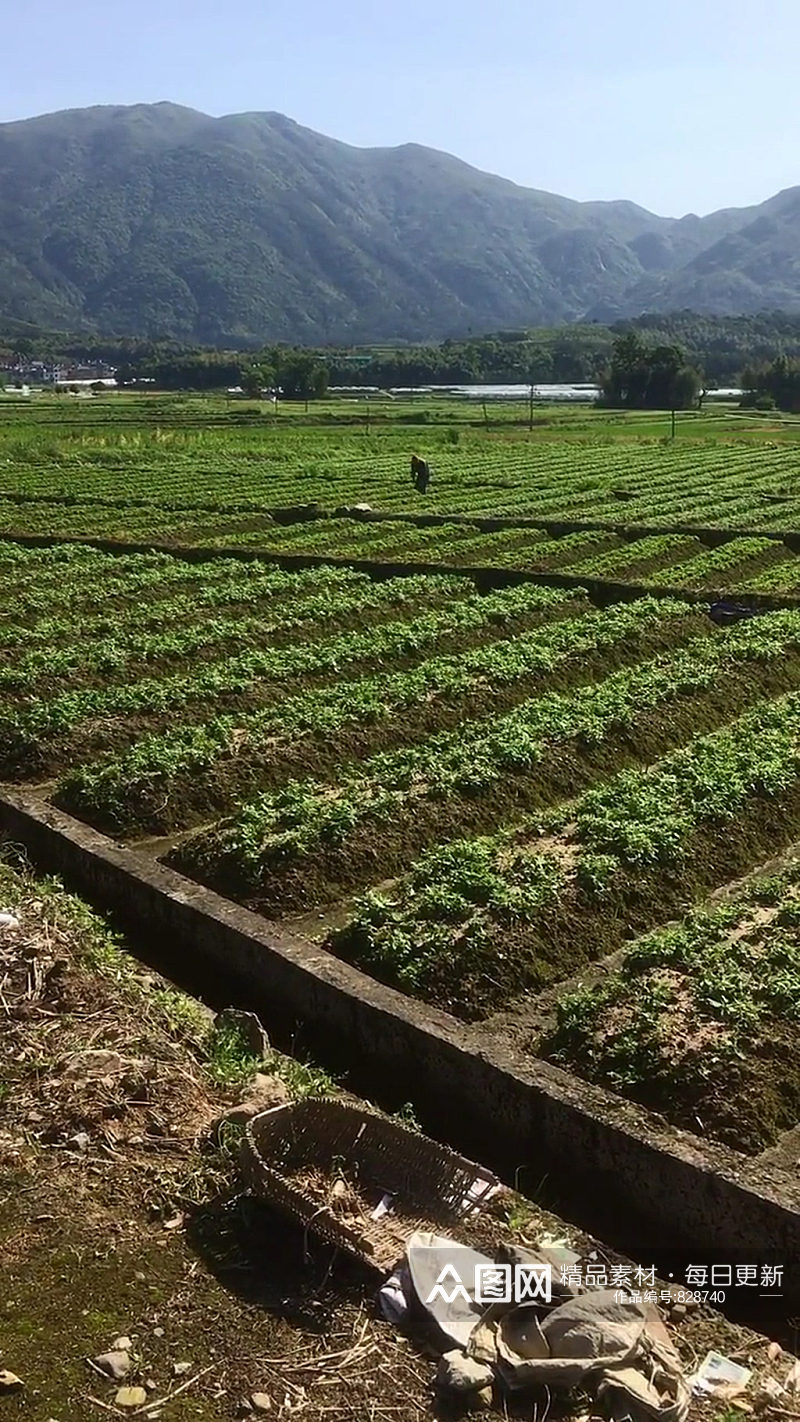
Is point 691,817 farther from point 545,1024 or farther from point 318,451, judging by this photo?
point 318,451

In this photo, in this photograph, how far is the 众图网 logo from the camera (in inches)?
213

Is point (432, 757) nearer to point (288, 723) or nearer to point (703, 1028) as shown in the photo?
point (288, 723)

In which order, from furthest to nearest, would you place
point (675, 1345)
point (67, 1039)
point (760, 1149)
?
point (67, 1039) < point (760, 1149) < point (675, 1345)

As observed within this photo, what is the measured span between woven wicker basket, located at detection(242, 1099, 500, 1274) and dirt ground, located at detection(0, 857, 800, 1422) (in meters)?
0.20

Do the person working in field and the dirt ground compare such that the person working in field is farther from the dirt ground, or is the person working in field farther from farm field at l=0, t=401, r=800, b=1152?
the dirt ground

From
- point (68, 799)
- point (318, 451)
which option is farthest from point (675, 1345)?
point (318, 451)

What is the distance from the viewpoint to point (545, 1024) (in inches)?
328

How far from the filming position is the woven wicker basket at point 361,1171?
232 inches

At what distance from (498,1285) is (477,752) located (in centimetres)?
782

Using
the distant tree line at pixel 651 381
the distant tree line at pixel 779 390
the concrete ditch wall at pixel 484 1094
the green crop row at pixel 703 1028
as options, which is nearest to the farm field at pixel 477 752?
the green crop row at pixel 703 1028

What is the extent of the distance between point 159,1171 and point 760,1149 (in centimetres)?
343

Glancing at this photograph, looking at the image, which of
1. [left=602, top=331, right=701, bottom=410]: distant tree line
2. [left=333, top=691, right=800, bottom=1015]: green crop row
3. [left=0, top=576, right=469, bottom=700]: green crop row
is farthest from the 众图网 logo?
[left=602, top=331, right=701, bottom=410]: distant tree line

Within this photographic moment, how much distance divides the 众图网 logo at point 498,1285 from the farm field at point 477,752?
1868mm

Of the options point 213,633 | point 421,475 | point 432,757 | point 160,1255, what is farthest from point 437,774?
point 421,475
